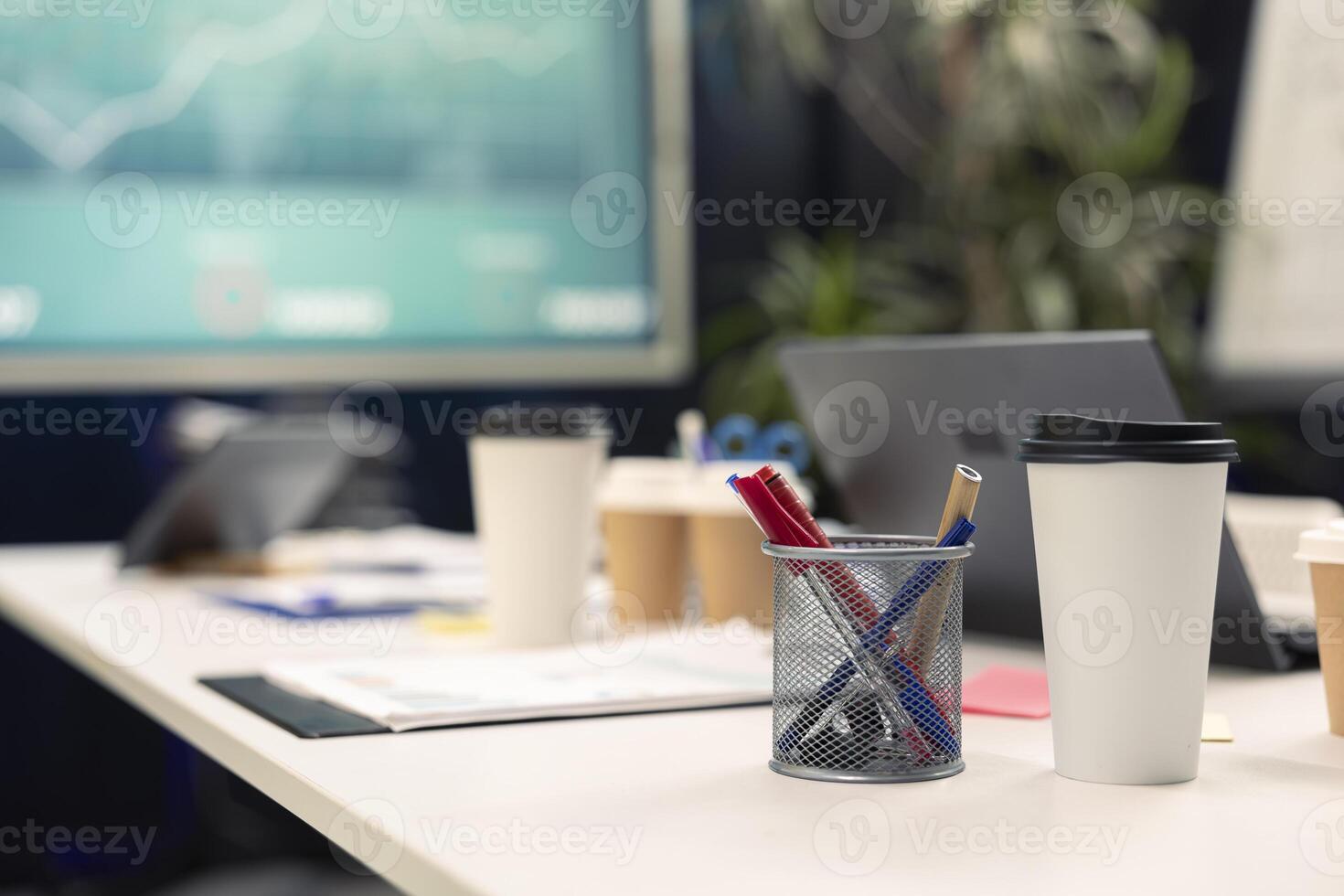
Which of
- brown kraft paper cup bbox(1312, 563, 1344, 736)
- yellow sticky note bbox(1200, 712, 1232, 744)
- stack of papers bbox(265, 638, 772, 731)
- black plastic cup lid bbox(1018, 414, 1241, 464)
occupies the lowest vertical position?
stack of papers bbox(265, 638, 772, 731)

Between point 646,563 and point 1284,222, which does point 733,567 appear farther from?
point 1284,222

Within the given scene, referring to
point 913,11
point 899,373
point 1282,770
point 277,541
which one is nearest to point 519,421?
point 899,373

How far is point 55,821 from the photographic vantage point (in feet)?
9.05

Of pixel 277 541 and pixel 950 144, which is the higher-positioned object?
pixel 950 144

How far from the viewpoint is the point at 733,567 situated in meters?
1.17

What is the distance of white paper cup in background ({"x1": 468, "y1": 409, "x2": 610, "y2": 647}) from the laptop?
19 centimetres

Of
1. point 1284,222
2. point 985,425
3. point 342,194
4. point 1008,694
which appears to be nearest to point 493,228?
point 342,194

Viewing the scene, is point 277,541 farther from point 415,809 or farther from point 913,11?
point 913,11

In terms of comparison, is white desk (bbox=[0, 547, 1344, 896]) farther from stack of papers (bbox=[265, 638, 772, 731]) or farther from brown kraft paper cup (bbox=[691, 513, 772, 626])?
brown kraft paper cup (bbox=[691, 513, 772, 626])

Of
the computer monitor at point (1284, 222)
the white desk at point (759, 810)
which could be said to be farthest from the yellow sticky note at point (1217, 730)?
the computer monitor at point (1284, 222)

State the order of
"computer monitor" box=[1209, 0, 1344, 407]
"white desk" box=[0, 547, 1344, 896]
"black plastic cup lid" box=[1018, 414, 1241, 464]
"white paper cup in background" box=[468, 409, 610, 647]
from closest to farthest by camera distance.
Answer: "white desk" box=[0, 547, 1344, 896]
"black plastic cup lid" box=[1018, 414, 1241, 464]
"white paper cup in background" box=[468, 409, 610, 647]
"computer monitor" box=[1209, 0, 1344, 407]

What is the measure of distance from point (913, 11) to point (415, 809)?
116 inches

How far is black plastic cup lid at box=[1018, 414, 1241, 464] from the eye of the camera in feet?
2.22

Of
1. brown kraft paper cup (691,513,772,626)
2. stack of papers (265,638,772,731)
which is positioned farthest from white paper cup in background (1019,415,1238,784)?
brown kraft paper cup (691,513,772,626)
